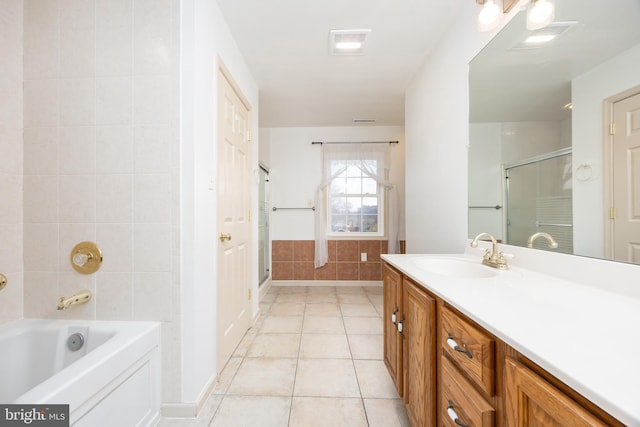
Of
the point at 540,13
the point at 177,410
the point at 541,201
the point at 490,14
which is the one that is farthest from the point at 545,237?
the point at 177,410

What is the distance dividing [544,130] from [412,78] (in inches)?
66.7

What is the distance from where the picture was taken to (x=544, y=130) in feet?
3.62

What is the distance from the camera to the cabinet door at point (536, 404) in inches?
16.0

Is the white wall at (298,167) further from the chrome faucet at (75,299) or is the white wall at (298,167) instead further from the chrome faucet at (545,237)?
the chrome faucet at (545,237)

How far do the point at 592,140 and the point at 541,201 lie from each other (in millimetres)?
322

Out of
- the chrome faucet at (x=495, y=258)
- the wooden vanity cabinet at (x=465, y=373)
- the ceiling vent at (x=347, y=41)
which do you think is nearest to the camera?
the wooden vanity cabinet at (x=465, y=373)

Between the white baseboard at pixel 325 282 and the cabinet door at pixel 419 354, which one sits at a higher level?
the cabinet door at pixel 419 354

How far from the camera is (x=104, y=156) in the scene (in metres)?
1.34

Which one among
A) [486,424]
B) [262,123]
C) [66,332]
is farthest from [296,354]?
[262,123]

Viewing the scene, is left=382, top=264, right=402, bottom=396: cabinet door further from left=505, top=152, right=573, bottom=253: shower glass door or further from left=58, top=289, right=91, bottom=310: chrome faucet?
left=58, top=289, right=91, bottom=310: chrome faucet

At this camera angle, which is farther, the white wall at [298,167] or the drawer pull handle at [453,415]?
the white wall at [298,167]

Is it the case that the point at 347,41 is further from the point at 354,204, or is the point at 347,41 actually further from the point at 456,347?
the point at 354,204

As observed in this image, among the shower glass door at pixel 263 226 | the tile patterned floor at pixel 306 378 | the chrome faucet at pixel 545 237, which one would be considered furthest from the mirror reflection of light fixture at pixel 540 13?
the shower glass door at pixel 263 226

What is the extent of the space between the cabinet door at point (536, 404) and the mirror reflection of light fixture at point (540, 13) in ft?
4.50
